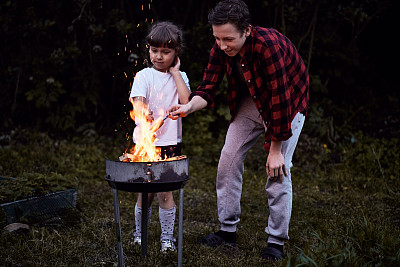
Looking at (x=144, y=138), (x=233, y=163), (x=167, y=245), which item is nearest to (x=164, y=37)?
(x=144, y=138)

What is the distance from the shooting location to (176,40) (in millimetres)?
3176

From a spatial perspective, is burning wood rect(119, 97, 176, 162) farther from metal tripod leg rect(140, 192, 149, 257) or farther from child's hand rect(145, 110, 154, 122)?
metal tripod leg rect(140, 192, 149, 257)

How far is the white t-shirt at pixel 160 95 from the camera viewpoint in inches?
127

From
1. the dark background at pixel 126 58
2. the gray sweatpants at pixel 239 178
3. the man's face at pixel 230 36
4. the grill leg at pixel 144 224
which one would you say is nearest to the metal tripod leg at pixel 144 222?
the grill leg at pixel 144 224

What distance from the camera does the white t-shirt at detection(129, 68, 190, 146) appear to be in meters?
3.22

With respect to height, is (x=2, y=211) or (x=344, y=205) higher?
(x=2, y=211)

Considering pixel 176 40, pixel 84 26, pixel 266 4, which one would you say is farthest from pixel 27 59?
pixel 176 40

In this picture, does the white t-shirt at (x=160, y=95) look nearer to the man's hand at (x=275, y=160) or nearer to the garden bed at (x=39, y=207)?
the man's hand at (x=275, y=160)

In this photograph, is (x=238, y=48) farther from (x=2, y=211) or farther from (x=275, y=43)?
(x=2, y=211)

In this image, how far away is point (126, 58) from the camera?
24.2 ft

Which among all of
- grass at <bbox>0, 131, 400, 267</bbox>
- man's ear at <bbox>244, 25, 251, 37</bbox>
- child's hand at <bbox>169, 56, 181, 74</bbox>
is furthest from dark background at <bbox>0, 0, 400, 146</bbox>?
man's ear at <bbox>244, 25, 251, 37</bbox>

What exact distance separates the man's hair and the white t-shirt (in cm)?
67

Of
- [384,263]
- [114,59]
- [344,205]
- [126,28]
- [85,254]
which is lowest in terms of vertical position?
[344,205]

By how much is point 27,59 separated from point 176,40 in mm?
4707
